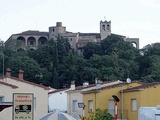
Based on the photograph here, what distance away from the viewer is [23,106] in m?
21.1

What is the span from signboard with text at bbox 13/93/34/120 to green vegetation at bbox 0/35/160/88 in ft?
312

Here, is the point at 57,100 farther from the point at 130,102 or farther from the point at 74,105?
the point at 130,102

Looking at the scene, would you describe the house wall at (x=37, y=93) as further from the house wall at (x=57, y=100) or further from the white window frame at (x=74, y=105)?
the house wall at (x=57, y=100)

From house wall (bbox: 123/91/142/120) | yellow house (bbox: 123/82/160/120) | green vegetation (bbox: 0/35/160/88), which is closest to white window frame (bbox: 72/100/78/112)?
house wall (bbox: 123/91/142/120)

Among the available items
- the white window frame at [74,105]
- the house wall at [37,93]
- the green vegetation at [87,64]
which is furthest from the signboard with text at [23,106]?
the green vegetation at [87,64]

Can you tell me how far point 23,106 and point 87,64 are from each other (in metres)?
122

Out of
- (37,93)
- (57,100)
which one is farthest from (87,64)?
(37,93)

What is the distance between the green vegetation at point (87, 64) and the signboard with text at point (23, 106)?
9510 centimetres

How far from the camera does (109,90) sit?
169ft

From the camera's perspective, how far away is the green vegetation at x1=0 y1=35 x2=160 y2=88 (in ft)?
420

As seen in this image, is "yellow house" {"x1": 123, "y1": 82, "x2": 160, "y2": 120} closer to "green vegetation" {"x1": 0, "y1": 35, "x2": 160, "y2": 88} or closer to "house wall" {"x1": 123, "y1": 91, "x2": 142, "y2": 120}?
"house wall" {"x1": 123, "y1": 91, "x2": 142, "y2": 120}

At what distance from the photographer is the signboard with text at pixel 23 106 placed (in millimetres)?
21047

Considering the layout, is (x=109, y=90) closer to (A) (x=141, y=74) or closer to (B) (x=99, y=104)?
(B) (x=99, y=104)

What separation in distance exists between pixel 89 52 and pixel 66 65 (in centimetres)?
3563
